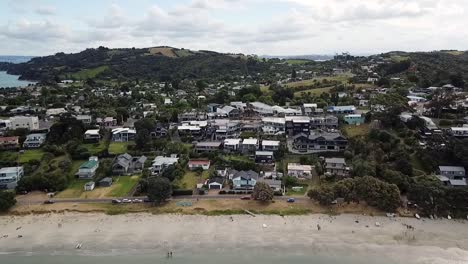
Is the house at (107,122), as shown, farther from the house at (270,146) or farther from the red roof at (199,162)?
the house at (270,146)

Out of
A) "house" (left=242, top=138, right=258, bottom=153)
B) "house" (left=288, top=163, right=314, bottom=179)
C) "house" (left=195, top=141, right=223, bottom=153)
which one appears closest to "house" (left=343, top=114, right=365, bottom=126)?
"house" (left=242, top=138, right=258, bottom=153)

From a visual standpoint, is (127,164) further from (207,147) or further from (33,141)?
(33,141)

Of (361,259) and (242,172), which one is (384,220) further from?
(242,172)

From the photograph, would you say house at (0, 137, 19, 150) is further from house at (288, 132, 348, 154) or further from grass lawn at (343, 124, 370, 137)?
grass lawn at (343, 124, 370, 137)

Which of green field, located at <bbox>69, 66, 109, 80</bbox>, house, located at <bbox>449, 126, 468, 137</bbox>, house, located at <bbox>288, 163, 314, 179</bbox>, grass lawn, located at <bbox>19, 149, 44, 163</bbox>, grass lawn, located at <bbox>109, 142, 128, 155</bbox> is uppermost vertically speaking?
green field, located at <bbox>69, 66, 109, 80</bbox>

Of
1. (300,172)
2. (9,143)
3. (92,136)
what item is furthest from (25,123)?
(300,172)

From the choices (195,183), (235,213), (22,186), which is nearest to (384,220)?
(235,213)
